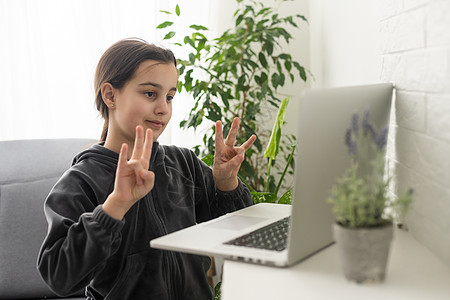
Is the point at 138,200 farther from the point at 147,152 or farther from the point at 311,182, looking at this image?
the point at 311,182

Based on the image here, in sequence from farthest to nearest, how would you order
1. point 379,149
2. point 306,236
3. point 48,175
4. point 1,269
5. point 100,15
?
1. point 100,15
2. point 48,175
3. point 1,269
4. point 306,236
5. point 379,149

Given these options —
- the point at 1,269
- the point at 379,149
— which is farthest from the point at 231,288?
the point at 1,269

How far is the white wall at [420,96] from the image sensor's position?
0.81 metres

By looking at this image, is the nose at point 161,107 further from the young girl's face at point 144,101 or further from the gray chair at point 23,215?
the gray chair at point 23,215

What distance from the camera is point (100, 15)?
7.43 feet

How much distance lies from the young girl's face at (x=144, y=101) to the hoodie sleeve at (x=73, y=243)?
23 cm

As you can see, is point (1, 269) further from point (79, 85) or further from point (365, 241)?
point (365, 241)

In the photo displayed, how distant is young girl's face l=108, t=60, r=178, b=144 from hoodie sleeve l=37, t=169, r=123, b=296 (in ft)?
0.75

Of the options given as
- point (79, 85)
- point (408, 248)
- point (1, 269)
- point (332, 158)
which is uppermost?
point (79, 85)

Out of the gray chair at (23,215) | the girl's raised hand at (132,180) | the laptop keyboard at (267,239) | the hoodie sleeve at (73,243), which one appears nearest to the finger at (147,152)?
the girl's raised hand at (132,180)

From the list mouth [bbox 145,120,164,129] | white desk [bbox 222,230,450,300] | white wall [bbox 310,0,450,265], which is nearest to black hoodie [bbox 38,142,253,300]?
mouth [bbox 145,120,164,129]

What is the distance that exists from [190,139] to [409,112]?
1.52 metres

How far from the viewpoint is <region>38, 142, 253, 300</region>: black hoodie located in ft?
3.29

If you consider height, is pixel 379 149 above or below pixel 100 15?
below
